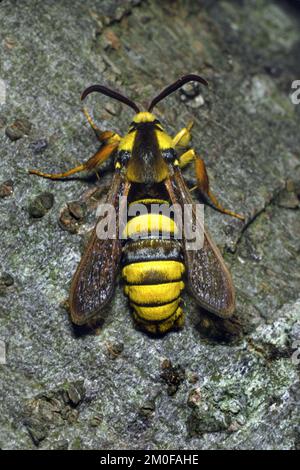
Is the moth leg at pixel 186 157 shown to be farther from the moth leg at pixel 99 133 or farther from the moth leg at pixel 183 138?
the moth leg at pixel 99 133

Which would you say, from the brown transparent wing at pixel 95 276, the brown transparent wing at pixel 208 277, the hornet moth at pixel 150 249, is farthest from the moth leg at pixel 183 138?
the brown transparent wing at pixel 95 276

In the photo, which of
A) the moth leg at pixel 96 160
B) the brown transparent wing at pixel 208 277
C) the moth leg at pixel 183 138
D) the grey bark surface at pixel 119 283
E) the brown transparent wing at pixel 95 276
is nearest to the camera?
the grey bark surface at pixel 119 283

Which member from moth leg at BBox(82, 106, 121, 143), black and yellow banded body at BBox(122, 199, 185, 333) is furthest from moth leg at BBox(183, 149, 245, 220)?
moth leg at BBox(82, 106, 121, 143)

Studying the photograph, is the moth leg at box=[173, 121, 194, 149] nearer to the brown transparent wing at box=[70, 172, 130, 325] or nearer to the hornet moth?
the hornet moth

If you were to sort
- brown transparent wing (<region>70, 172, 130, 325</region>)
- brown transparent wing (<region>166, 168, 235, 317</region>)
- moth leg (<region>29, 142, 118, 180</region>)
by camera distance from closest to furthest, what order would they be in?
1. brown transparent wing (<region>70, 172, 130, 325</region>)
2. brown transparent wing (<region>166, 168, 235, 317</region>)
3. moth leg (<region>29, 142, 118, 180</region>)

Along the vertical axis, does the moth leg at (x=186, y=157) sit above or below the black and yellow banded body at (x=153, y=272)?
above

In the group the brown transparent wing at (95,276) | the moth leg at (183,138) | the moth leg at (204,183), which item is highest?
the moth leg at (183,138)

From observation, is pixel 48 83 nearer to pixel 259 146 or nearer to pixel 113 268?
pixel 113 268

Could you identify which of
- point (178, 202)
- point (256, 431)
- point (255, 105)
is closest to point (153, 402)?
point (256, 431)
